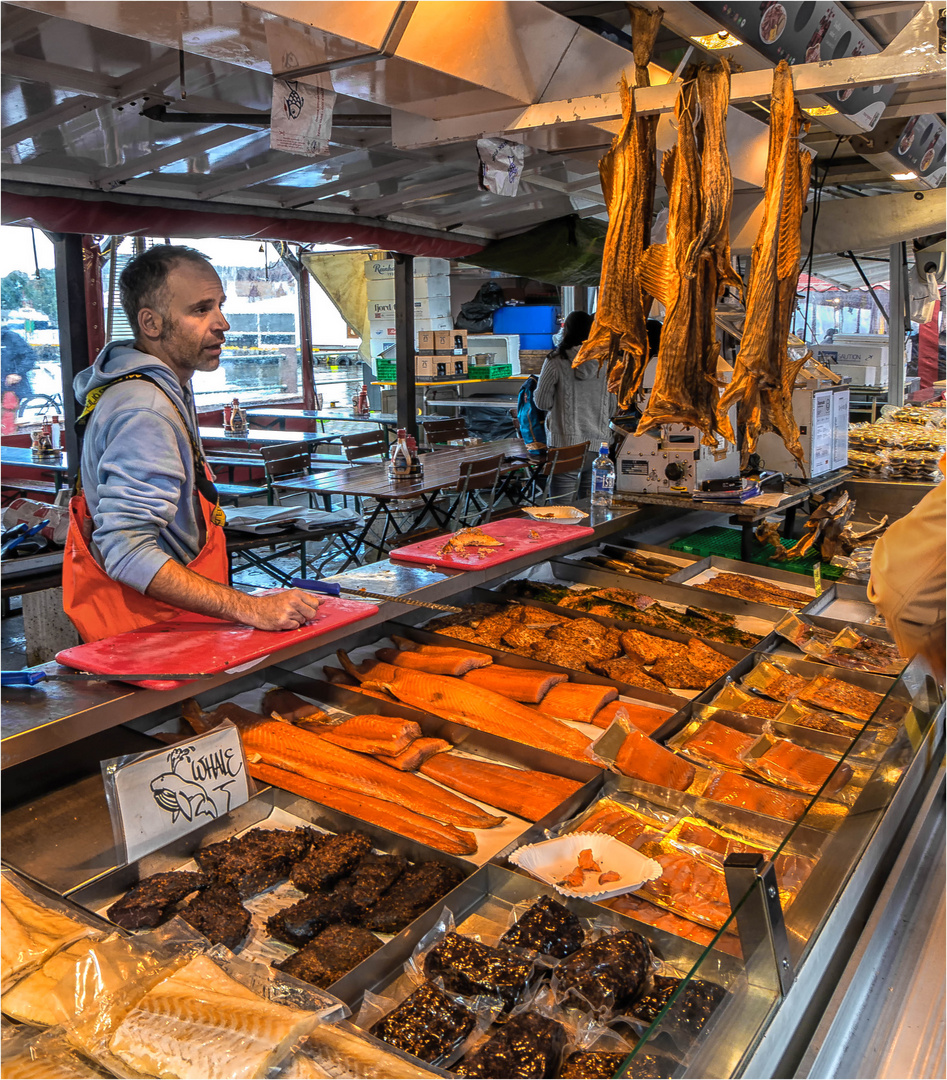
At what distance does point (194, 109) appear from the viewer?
4.94 meters

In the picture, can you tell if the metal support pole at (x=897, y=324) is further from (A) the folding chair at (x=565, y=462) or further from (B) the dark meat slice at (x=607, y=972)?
(B) the dark meat slice at (x=607, y=972)

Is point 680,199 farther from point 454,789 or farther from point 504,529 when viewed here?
point 454,789

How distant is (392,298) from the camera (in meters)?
15.0

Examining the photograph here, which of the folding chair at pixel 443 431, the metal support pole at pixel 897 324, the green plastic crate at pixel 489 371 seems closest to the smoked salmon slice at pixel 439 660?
the folding chair at pixel 443 431

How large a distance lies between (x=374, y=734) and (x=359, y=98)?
7.65ft

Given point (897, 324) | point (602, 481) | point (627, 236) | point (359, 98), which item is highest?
point (359, 98)

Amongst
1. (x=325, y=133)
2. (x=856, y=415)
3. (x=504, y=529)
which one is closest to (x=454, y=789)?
(x=504, y=529)

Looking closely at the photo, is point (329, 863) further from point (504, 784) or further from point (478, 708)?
point (478, 708)

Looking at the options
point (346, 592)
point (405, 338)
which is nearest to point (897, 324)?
point (405, 338)

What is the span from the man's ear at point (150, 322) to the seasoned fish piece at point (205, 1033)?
6.19 feet

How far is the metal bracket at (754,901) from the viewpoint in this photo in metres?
1.44

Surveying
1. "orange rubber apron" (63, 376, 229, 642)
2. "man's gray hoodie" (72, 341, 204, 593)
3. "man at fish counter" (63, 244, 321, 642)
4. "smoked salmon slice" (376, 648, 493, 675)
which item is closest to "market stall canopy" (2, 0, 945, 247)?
"man at fish counter" (63, 244, 321, 642)

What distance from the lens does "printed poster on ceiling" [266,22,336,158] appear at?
276cm

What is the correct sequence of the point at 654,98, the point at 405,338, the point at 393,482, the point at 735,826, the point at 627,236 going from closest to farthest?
1. the point at 735,826
2. the point at 654,98
3. the point at 627,236
4. the point at 393,482
5. the point at 405,338
